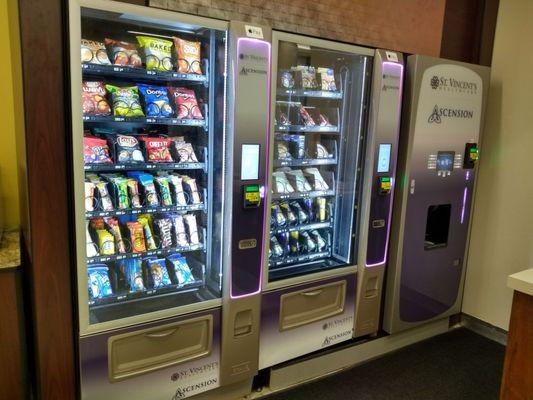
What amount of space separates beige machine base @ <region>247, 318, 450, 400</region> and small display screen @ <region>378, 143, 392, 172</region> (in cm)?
119

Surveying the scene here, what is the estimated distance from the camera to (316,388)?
268 centimetres

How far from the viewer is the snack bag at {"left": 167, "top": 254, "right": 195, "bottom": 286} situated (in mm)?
2416

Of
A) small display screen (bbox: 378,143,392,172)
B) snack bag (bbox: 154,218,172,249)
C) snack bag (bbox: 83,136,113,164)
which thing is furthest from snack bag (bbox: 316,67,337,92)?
snack bag (bbox: 83,136,113,164)

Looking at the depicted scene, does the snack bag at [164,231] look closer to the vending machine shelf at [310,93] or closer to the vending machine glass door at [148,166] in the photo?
the vending machine glass door at [148,166]

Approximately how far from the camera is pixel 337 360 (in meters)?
2.88

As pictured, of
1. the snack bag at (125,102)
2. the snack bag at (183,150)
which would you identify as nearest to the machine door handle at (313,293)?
the snack bag at (183,150)

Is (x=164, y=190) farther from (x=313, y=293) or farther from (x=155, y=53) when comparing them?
(x=313, y=293)

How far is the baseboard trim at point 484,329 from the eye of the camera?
11.1ft

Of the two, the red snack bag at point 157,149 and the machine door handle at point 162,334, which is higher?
the red snack bag at point 157,149

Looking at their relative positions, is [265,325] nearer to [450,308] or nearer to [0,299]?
[0,299]

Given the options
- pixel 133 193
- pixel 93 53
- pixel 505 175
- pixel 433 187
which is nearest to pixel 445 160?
pixel 433 187

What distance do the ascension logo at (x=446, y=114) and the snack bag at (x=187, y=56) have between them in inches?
61.4

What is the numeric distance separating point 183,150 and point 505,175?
243 cm

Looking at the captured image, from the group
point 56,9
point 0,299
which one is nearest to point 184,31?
point 56,9
